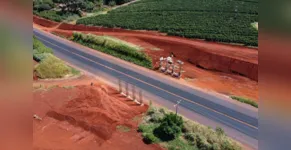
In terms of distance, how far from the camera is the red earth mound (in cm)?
1291

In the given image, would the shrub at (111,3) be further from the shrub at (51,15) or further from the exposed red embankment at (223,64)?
the exposed red embankment at (223,64)

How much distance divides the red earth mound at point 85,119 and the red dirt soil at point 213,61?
6525 mm

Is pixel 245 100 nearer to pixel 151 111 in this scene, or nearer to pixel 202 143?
pixel 151 111

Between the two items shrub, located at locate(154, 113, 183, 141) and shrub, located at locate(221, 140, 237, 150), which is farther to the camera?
shrub, located at locate(154, 113, 183, 141)

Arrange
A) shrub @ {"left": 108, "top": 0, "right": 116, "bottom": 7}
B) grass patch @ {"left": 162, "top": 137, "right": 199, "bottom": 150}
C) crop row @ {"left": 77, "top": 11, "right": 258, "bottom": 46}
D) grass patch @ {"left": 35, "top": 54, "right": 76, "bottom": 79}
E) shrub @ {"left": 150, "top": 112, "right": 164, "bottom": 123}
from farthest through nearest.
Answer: shrub @ {"left": 108, "top": 0, "right": 116, "bottom": 7}
crop row @ {"left": 77, "top": 11, "right": 258, "bottom": 46}
grass patch @ {"left": 35, "top": 54, "right": 76, "bottom": 79}
shrub @ {"left": 150, "top": 112, "right": 164, "bottom": 123}
grass patch @ {"left": 162, "top": 137, "right": 199, "bottom": 150}

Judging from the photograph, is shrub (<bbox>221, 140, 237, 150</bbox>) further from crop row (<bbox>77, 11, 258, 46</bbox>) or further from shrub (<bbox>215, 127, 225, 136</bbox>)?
crop row (<bbox>77, 11, 258, 46</bbox>)

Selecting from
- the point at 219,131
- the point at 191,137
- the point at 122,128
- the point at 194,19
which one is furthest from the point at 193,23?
the point at 191,137

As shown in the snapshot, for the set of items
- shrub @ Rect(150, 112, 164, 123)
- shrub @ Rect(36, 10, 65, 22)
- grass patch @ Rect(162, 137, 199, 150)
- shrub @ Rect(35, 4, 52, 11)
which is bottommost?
grass patch @ Rect(162, 137, 199, 150)

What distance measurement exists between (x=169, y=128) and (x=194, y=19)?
2980 centimetres

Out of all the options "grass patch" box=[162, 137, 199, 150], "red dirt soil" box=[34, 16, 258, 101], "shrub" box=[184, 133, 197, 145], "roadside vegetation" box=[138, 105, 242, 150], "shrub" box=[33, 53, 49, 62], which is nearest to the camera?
"grass patch" box=[162, 137, 199, 150]

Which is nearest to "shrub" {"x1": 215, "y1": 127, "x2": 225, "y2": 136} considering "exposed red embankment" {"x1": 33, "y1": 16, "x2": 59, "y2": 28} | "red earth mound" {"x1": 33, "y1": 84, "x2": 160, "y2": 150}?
"red earth mound" {"x1": 33, "y1": 84, "x2": 160, "y2": 150}

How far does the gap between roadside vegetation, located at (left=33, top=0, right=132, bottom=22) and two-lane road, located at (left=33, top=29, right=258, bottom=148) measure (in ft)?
64.9

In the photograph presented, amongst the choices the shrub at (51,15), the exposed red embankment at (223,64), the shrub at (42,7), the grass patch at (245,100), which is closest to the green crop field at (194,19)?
the shrub at (51,15)
